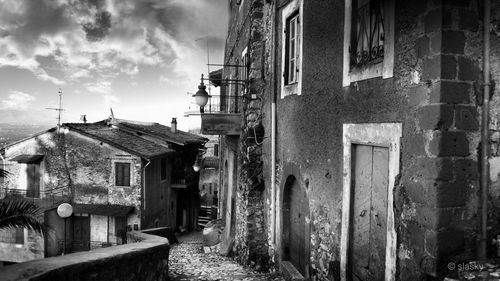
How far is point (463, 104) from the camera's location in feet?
11.2

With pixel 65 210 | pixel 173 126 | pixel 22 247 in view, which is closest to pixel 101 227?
pixel 65 210

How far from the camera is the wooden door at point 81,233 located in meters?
17.7

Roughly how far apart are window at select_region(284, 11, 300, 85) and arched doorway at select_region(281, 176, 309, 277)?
1959 mm

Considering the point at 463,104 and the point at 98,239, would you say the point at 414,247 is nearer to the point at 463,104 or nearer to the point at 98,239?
the point at 463,104

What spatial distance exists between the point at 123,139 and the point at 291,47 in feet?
44.3

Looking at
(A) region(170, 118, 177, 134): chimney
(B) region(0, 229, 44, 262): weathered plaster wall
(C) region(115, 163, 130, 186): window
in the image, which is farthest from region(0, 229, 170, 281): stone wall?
(A) region(170, 118, 177, 134): chimney

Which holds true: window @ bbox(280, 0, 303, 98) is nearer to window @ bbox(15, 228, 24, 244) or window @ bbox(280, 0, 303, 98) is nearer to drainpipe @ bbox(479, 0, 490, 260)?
drainpipe @ bbox(479, 0, 490, 260)

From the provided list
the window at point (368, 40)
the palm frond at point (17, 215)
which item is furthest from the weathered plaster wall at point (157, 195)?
the window at point (368, 40)

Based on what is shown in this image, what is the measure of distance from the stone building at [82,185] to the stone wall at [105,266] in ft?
35.9

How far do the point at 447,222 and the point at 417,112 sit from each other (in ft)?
3.41

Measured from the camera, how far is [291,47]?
7.32 metres

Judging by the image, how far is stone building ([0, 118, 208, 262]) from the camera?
17609 mm

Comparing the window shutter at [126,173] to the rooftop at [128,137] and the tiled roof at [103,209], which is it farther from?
the tiled roof at [103,209]

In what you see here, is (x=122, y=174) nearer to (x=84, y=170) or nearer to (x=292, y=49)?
(x=84, y=170)
